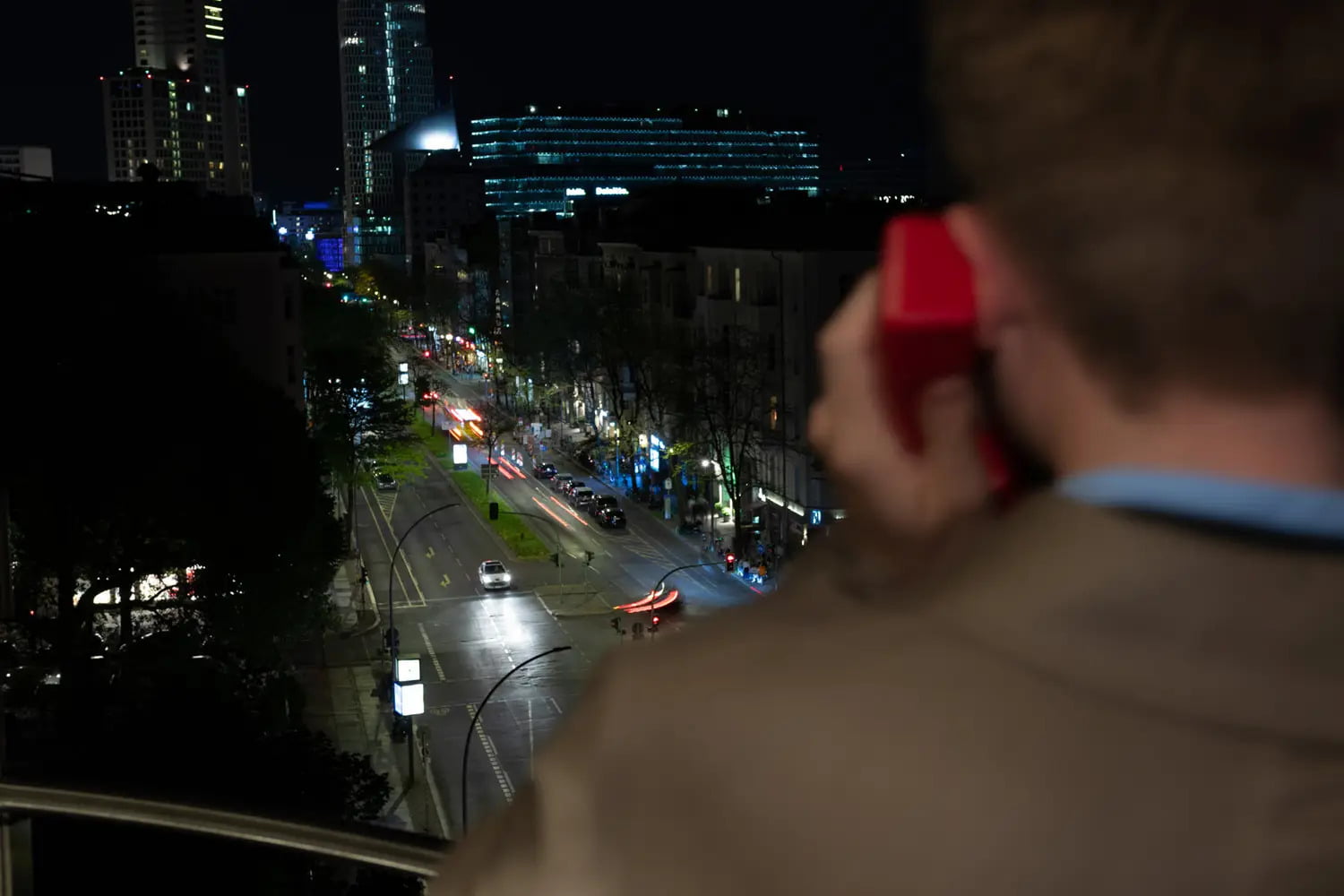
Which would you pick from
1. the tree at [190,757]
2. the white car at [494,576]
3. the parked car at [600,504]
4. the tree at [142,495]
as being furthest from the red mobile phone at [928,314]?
the parked car at [600,504]

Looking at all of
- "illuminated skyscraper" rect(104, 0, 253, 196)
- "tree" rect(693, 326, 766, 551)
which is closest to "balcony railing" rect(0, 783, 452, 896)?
"tree" rect(693, 326, 766, 551)

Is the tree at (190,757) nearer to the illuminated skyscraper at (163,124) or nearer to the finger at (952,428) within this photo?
the finger at (952,428)

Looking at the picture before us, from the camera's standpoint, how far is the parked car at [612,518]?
142 ft

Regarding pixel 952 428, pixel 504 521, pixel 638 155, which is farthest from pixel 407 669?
pixel 638 155

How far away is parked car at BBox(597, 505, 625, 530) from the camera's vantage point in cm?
4341

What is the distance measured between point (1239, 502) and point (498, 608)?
3548cm

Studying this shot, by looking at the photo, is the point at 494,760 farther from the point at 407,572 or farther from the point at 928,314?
the point at 928,314

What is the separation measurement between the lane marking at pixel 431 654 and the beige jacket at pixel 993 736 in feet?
98.7

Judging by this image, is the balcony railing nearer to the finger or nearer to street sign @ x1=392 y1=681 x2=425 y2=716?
the finger

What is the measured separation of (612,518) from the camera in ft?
143

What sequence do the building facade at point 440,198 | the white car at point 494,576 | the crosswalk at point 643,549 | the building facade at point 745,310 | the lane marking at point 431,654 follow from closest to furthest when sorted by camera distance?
the lane marking at point 431,654 → the building facade at point 745,310 → the white car at point 494,576 → the crosswalk at point 643,549 → the building facade at point 440,198

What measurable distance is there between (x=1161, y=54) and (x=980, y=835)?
48 centimetres

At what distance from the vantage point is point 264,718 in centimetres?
1905

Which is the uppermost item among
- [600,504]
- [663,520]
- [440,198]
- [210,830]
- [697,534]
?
[440,198]
